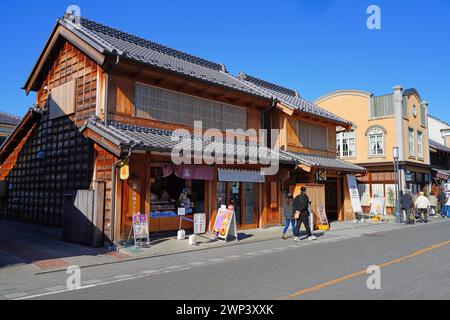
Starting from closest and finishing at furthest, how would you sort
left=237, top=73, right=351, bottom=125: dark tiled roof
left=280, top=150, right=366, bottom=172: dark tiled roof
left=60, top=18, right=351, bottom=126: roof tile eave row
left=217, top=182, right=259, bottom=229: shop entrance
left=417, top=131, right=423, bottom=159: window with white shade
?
left=60, top=18, right=351, bottom=126: roof tile eave row
left=217, top=182, right=259, bottom=229: shop entrance
left=280, top=150, right=366, bottom=172: dark tiled roof
left=237, top=73, right=351, bottom=125: dark tiled roof
left=417, top=131, right=423, bottom=159: window with white shade

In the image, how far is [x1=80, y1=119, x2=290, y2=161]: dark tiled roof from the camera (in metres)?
11.5

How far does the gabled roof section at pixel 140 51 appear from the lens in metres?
13.6

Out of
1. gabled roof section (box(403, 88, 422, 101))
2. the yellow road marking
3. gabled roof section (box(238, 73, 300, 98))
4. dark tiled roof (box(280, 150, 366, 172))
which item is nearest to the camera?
the yellow road marking

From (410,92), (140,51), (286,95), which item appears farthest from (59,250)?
(410,92)

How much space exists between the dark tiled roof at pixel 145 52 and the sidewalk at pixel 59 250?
6517 millimetres

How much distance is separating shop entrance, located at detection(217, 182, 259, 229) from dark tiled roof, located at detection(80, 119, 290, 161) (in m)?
1.64

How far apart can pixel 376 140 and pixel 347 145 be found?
2.50m

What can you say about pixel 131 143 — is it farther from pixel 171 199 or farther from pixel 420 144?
pixel 420 144

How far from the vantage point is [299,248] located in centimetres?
1265

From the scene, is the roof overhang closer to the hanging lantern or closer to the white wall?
the hanging lantern

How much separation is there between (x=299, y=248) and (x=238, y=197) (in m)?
4.81

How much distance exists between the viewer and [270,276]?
8.09m

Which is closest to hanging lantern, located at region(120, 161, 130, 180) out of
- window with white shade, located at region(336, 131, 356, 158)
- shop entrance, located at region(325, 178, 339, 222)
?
shop entrance, located at region(325, 178, 339, 222)

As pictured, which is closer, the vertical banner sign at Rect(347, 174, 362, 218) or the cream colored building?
the vertical banner sign at Rect(347, 174, 362, 218)
